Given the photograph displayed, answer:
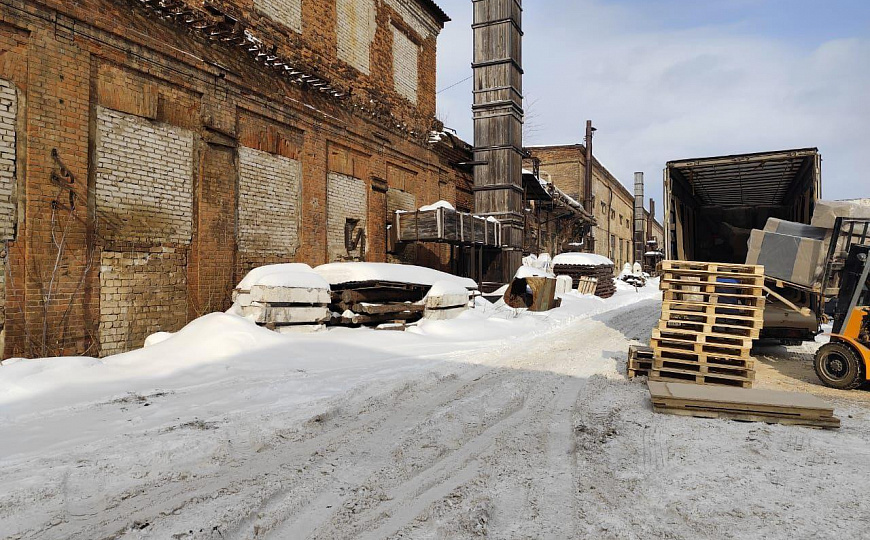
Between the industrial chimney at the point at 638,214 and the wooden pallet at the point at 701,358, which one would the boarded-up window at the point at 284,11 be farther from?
the industrial chimney at the point at 638,214

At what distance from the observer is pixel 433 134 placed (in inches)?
653

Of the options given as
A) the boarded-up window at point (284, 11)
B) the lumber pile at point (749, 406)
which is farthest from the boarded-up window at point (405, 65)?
the lumber pile at point (749, 406)

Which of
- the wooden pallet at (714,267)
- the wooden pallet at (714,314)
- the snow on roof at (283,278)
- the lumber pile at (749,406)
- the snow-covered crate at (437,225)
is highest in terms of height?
the snow-covered crate at (437,225)

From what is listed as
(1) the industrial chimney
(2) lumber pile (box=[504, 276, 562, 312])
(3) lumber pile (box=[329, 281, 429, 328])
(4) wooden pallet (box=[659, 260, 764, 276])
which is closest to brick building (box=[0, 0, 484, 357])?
(3) lumber pile (box=[329, 281, 429, 328])

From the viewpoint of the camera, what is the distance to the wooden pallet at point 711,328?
6190mm

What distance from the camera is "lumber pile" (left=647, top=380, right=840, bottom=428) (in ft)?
15.0

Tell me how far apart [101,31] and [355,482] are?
7.86 metres

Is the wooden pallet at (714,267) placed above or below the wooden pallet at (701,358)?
above

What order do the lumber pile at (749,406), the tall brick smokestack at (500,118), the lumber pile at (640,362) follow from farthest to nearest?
the tall brick smokestack at (500,118), the lumber pile at (640,362), the lumber pile at (749,406)

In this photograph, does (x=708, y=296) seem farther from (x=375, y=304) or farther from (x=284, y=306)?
(x=284, y=306)

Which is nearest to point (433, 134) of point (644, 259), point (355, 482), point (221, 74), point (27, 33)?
point (221, 74)

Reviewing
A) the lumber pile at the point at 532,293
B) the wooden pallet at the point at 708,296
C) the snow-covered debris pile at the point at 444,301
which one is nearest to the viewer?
the wooden pallet at the point at 708,296

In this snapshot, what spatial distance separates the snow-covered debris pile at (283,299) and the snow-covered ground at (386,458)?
165 centimetres

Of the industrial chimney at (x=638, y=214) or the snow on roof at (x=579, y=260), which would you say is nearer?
the snow on roof at (x=579, y=260)
